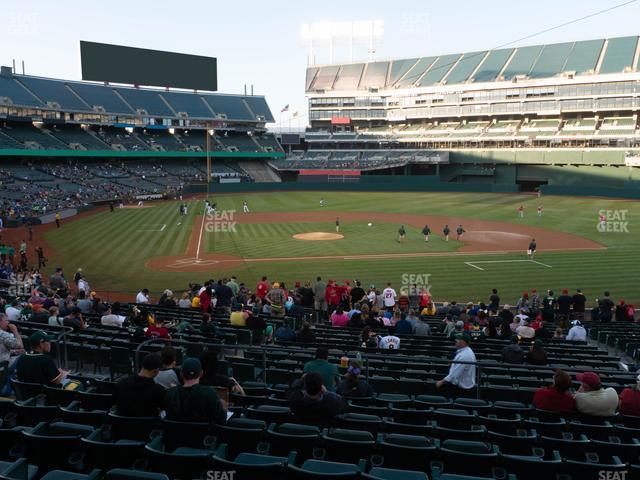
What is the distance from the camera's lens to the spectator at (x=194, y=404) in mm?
5203

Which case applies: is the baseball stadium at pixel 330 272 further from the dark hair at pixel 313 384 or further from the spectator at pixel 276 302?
the spectator at pixel 276 302

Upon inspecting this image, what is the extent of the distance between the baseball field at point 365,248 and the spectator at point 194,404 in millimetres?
18738

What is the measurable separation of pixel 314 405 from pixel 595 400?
11.0ft

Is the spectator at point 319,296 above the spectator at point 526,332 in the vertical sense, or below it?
above

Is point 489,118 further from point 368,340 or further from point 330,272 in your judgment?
point 368,340

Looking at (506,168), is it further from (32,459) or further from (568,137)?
(32,459)

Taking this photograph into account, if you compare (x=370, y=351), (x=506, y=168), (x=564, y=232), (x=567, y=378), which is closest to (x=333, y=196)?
(x=506, y=168)

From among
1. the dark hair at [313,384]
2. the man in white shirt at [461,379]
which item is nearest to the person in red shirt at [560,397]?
the man in white shirt at [461,379]

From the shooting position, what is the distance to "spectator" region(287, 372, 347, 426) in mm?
5621

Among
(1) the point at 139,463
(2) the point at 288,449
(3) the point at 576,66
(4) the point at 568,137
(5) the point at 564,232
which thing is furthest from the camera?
(3) the point at 576,66

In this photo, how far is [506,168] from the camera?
8269 centimetres

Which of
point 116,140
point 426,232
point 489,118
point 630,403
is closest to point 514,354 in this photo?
point 630,403

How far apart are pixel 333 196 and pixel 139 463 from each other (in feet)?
221

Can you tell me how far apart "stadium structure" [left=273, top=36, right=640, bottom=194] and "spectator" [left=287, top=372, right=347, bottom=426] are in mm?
71216
